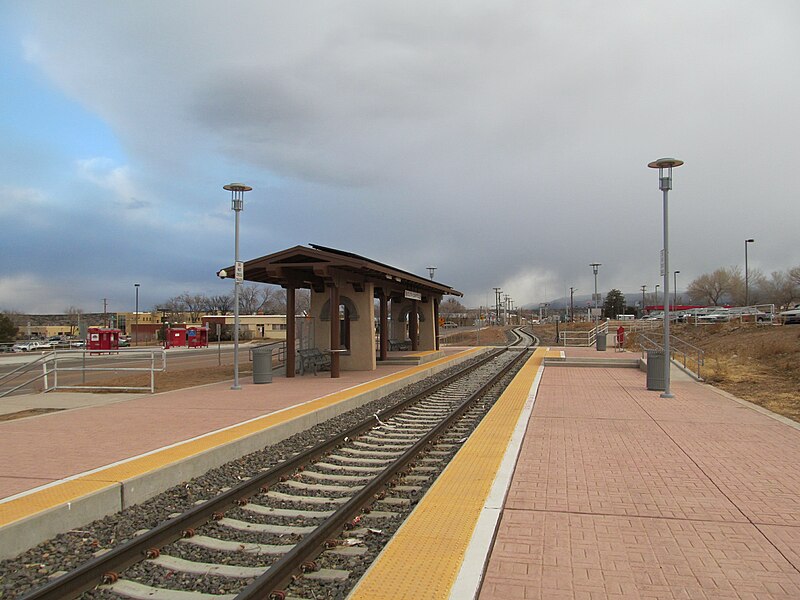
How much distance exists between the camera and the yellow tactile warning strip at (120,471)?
5.24 metres

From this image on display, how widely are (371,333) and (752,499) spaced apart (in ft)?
48.4

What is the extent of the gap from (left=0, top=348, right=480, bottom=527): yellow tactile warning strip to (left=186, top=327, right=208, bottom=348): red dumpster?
1693 inches

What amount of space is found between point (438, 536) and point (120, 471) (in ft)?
12.1

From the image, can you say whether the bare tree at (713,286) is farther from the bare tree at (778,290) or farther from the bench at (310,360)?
the bench at (310,360)

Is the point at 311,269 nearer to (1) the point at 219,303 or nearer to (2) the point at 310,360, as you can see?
(2) the point at 310,360

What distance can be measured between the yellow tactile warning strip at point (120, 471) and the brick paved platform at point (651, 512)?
3.75 metres

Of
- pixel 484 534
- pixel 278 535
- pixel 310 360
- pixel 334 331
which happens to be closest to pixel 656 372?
pixel 334 331

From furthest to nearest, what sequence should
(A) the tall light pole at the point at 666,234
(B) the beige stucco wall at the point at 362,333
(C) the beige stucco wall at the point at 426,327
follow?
1. (C) the beige stucco wall at the point at 426,327
2. (B) the beige stucco wall at the point at 362,333
3. (A) the tall light pole at the point at 666,234

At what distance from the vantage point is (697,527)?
498 cm

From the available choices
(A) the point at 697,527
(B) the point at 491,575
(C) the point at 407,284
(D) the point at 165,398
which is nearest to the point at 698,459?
(A) the point at 697,527

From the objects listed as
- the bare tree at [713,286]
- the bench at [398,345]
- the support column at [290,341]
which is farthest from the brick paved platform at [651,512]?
the bare tree at [713,286]

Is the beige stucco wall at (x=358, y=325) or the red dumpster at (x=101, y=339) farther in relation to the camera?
the red dumpster at (x=101, y=339)

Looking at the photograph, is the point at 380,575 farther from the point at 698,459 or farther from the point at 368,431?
the point at 368,431

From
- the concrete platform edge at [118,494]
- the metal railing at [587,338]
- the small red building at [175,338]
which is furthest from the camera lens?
the small red building at [175,338]
